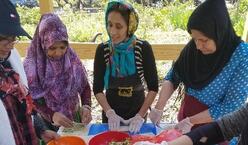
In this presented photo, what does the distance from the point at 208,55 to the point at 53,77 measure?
3.04ft

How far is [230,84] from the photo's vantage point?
5.37ft

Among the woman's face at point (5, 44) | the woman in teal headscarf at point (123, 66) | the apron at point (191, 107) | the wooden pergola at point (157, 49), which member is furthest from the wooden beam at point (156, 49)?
the woman's face at point (5, 44)

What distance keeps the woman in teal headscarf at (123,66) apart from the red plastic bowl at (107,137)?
296mm

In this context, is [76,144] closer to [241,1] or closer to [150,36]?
[150,36]

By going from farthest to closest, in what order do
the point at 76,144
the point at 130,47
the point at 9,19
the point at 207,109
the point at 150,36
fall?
the point at 150,36
the point at 130,47
the point at 207,109
the point at 76,144
the point at 9,19

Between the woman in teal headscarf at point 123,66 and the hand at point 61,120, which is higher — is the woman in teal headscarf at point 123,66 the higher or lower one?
the higher one

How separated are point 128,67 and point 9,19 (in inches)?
36.1

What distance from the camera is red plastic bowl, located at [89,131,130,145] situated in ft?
5.14

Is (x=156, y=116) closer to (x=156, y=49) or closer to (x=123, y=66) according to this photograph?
(x=123, y=66)

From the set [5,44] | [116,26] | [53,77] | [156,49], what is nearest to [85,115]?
[53,77]

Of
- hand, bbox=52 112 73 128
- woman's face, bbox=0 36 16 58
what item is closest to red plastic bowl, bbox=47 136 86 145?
hand, bbox=52 112 73 128

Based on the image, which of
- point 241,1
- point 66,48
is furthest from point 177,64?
point 241,1

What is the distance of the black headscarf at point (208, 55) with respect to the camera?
1.56 m

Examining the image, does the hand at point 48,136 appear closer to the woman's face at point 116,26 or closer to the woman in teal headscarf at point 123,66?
the woman in teal headscarf at point 123,66
